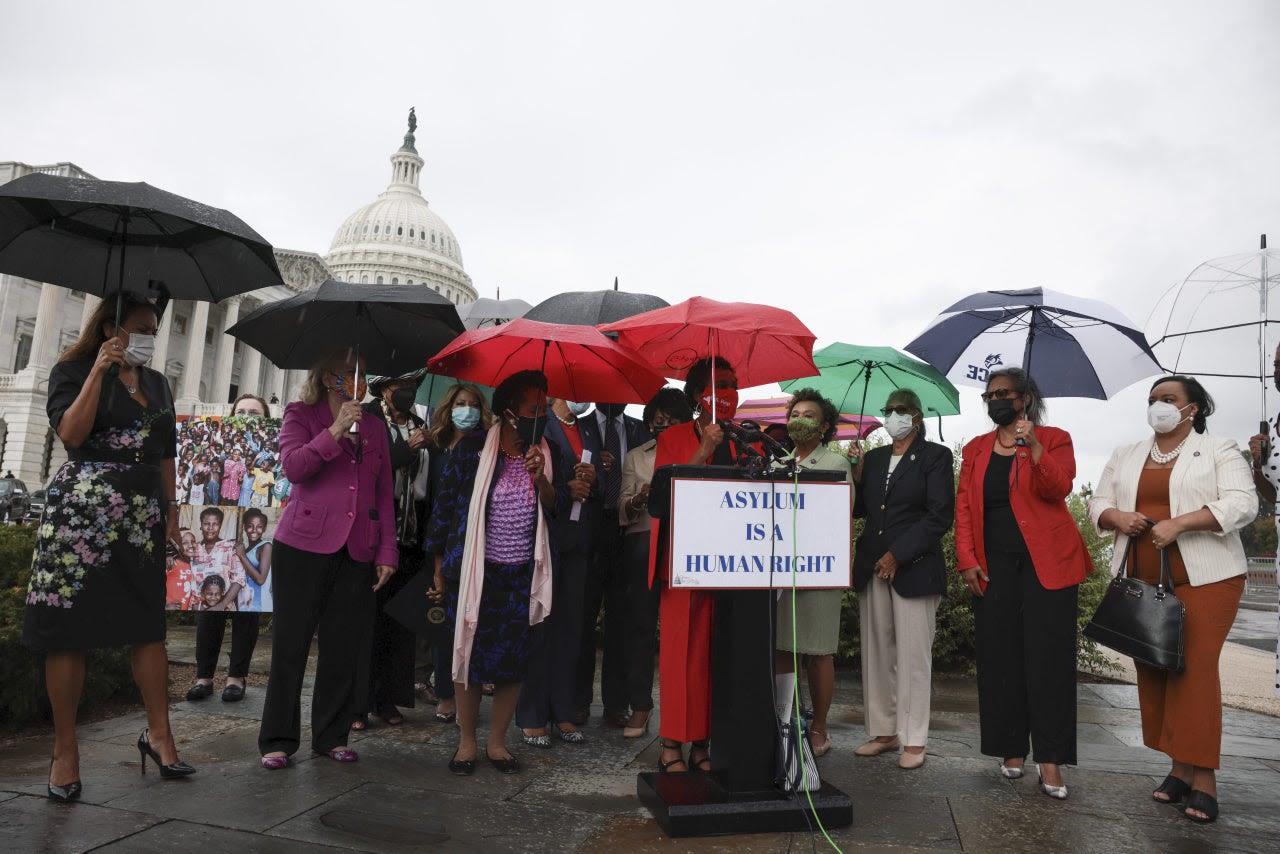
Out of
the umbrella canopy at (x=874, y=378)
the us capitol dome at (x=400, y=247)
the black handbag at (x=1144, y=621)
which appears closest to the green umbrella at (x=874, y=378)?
the umbrella canopy at (x=874, y=378)

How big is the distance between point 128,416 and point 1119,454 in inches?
192

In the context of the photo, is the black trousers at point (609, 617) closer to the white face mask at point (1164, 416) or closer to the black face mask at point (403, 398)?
the black face mask at point (403, 398)

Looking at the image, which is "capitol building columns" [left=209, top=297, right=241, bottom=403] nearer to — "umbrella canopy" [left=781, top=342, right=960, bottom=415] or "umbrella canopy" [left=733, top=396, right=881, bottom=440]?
"umbrella canopy" [left=733, top=396, right=881, bottom=440]

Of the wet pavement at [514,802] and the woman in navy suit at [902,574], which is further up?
the woman in navy suit at [902,574]

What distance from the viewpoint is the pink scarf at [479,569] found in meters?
4.34

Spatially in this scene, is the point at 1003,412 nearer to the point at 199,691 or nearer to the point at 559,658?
the point at 559,658

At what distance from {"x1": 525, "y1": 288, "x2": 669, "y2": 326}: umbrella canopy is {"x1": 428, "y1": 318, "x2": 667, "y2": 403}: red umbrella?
0.67 meters

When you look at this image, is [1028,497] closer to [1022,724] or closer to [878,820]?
[1022,724]

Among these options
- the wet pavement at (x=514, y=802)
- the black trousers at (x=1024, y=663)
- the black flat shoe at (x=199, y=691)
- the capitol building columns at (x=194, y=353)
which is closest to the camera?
the wet pavement at (x=514, y=802)

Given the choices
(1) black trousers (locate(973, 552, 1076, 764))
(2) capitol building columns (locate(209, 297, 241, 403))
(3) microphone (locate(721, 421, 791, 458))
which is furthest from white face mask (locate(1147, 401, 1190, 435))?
(2) capitol building columns (locate(209, 297, 241, 403))

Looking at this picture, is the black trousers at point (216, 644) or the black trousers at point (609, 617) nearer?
the black trousers at point (609, 617)

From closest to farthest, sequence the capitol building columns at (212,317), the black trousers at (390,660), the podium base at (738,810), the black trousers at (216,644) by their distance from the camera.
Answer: the podium base at (738,810), the black trousers at (390,660), the black trousers at (216,644), the capitol building columns at (212,317)

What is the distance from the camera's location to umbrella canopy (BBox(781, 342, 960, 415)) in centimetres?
622

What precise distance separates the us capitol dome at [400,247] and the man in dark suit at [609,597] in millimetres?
103350
